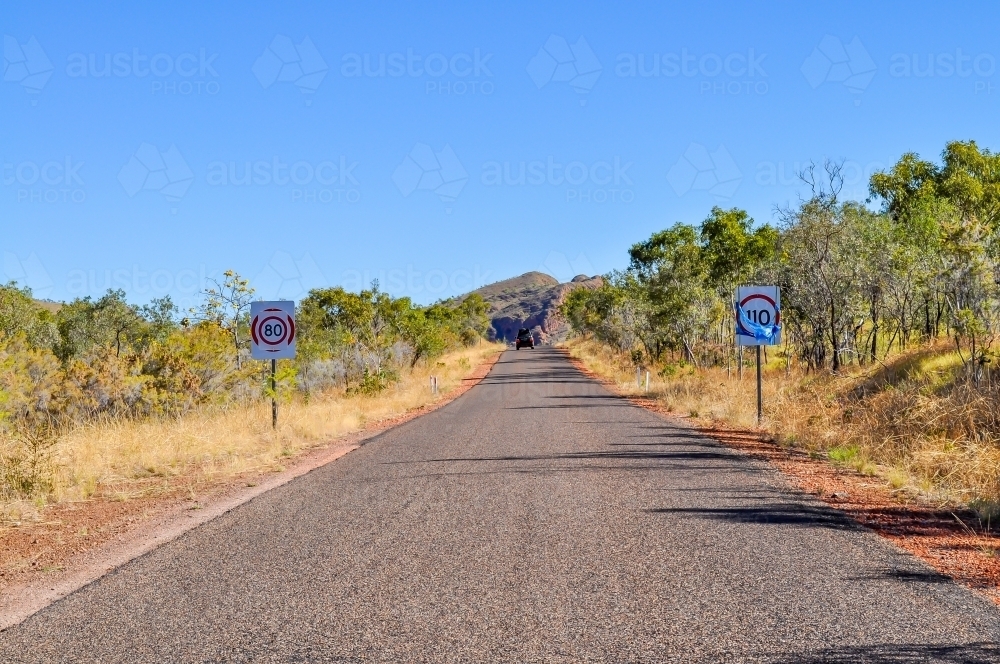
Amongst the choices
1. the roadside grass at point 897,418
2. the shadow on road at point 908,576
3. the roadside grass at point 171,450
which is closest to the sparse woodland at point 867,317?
the roadside grass at point 897,418

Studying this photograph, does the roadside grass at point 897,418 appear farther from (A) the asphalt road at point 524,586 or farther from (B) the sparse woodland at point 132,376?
(B) the sparse woodland at point 132,376

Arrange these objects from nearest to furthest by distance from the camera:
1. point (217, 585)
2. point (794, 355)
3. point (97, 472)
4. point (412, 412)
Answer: point (217, 585) → point (97, 472) → point (412, 412) → point (794, 355)

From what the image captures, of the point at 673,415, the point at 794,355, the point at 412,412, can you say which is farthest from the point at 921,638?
the point at 794,355

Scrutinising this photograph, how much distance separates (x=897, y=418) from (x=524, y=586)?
417 inches

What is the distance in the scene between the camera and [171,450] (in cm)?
1342

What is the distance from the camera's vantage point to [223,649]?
472cm

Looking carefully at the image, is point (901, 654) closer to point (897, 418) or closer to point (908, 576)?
point (908, 576)

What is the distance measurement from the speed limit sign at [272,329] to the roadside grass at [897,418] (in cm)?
915

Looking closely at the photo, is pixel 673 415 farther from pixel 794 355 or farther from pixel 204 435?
pixel 794 355

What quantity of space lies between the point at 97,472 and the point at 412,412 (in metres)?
14.1

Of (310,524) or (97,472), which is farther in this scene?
(97,472)

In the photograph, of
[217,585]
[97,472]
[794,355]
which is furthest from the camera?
[794,355]

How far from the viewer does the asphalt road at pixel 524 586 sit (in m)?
4.66

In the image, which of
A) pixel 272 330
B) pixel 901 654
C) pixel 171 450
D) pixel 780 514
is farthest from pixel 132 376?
pixel 901 654
